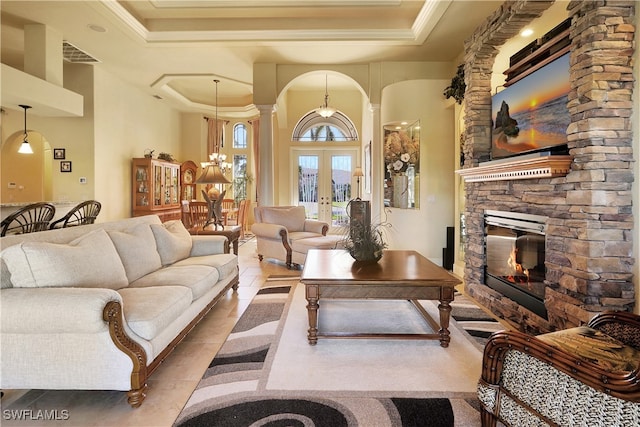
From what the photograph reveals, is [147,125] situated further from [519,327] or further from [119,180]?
[519,327]

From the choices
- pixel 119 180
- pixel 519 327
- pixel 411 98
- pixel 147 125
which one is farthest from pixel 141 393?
pixel 147 125

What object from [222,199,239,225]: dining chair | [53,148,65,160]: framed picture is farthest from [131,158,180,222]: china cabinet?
[53,148,65,160]: framed picture

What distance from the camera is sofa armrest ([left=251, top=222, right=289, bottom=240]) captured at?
543 centimetres

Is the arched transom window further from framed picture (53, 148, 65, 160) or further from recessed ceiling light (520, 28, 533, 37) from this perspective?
recessed ceiling light (520, 28, 533, 37)

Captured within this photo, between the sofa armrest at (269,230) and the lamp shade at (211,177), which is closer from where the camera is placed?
the lamp shade at (211,177)

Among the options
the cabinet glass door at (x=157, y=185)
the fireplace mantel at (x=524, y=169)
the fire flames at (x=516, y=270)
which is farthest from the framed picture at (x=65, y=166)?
the fire flames at (x=516, y=270)

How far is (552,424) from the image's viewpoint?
4.60ft

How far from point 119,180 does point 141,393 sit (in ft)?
21.1

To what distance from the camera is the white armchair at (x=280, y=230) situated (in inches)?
215

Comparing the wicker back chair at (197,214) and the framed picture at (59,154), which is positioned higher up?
the framed picture at (59,154)

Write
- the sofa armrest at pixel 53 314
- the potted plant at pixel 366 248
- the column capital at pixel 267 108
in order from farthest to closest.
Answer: the column capital at pixel 267 108
the potted plant at pixel 366 248
the sofa armrest at pixel 53 314

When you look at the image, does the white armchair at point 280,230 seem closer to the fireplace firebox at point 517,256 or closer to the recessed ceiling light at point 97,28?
the fireplace firebox at point 517,256

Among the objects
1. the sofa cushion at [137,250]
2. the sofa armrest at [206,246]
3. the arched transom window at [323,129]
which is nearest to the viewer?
the sofa cushion at [137,250]

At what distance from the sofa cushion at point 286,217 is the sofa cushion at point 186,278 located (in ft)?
8.92
